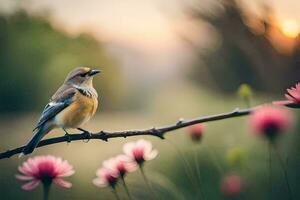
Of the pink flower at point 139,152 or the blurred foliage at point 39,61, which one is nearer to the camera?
the pink flower at point 139,152

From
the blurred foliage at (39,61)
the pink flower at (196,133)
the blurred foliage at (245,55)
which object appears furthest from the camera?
the blurred foliage at (39,61)

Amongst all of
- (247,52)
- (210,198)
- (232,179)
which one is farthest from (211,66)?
(232,179)

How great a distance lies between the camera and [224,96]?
1.48 meters

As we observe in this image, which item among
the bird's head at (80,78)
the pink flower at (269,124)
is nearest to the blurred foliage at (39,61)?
the bird's head at (80,78)

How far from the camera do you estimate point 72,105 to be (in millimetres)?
770

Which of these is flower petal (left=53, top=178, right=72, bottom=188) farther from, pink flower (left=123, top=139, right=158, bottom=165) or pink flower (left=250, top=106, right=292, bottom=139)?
pink flower (left=250, top=106, right=292, bottom=139)

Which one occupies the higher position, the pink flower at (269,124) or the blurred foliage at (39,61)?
the blurred foliage at (39,61)

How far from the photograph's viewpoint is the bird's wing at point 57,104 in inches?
28.3

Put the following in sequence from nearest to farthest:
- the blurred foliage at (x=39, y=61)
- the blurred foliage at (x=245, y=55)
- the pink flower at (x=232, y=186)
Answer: the pink flower at (x=232, y=186) < the blurred foliage at (x=245, y=55) < the blurred foliage at (x=39, y=61)

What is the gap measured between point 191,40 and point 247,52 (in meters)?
Result: 0.16

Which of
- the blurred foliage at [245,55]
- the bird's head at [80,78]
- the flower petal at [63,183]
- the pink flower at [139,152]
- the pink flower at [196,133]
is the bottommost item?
the flower petal at [63,183]

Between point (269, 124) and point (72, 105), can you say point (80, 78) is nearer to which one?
point (72, 105)

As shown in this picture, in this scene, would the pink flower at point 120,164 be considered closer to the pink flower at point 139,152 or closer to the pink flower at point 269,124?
the pink flower at point 139,152

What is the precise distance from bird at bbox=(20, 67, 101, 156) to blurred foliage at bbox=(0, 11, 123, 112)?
2.64ft
